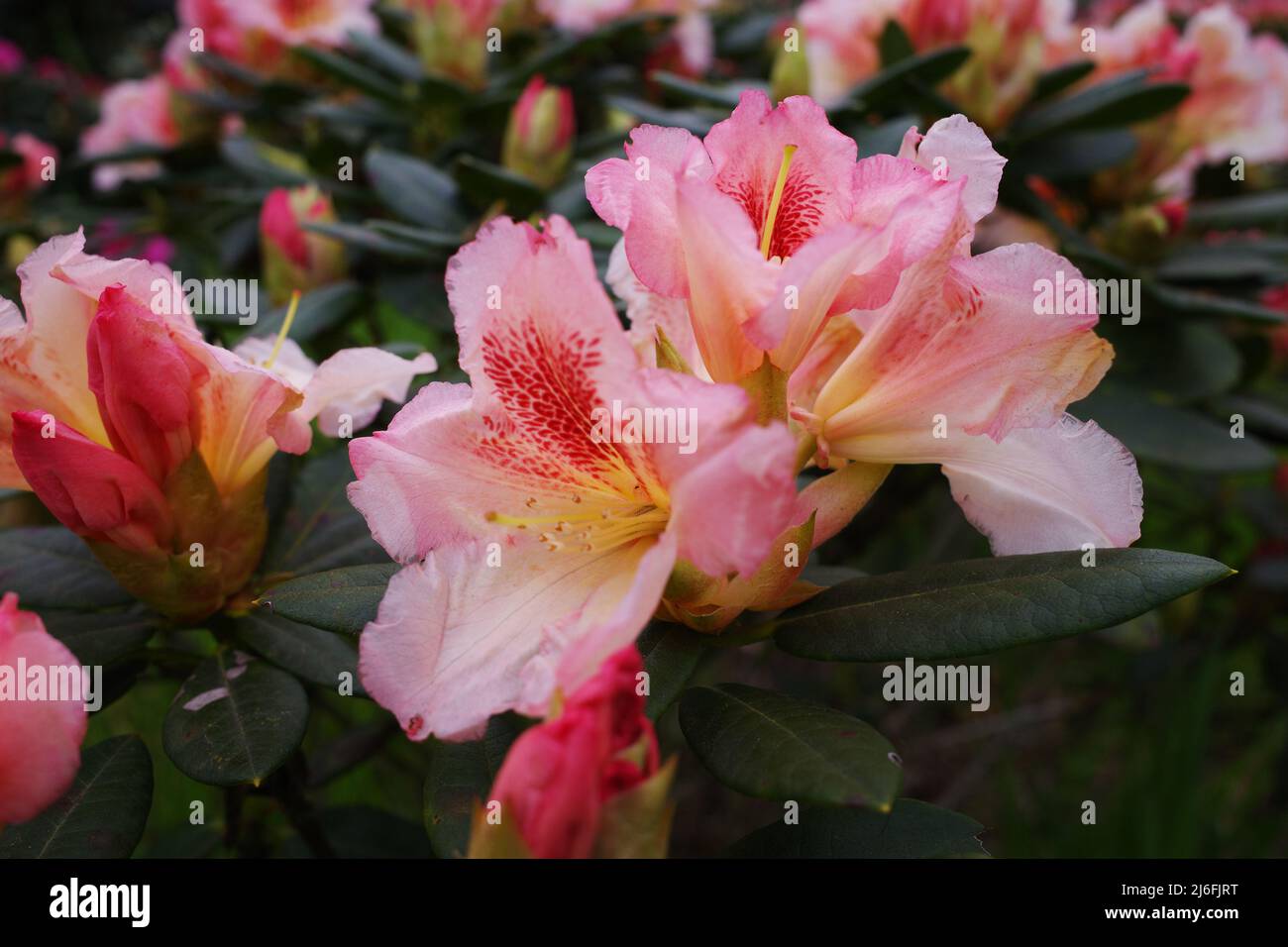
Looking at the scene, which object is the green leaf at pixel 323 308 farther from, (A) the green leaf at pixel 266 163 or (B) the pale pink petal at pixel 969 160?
(B) the pale pink petal at pixel 969 160

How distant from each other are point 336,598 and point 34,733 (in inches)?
7.7

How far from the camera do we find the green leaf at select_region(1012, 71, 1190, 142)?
1.27 meters

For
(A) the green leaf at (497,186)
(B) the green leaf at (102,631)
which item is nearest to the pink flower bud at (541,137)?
(A) the green leaf at (497,186)

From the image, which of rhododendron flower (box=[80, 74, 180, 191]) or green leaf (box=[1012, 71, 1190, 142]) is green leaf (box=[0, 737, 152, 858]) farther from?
rhododendron flower (box=[80, 74, 180, 191])

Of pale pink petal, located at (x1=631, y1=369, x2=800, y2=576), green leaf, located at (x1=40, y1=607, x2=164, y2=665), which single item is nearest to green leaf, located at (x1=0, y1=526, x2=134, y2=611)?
green leaf, located at (x1=40, y1=607, x2=164, y2=665)

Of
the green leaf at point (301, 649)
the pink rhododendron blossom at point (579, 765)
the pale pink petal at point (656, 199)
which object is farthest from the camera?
the green leaf at point (301, 649)

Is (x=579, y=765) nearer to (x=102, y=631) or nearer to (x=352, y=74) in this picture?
(x=102, y=631)

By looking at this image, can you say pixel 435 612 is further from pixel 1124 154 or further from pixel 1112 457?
pixel 1124 154

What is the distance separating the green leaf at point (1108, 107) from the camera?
1.27m

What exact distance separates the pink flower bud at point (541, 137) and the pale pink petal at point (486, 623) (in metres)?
0.81

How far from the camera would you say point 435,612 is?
2.06 ft

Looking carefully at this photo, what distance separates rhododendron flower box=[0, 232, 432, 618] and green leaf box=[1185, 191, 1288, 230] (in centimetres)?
124
